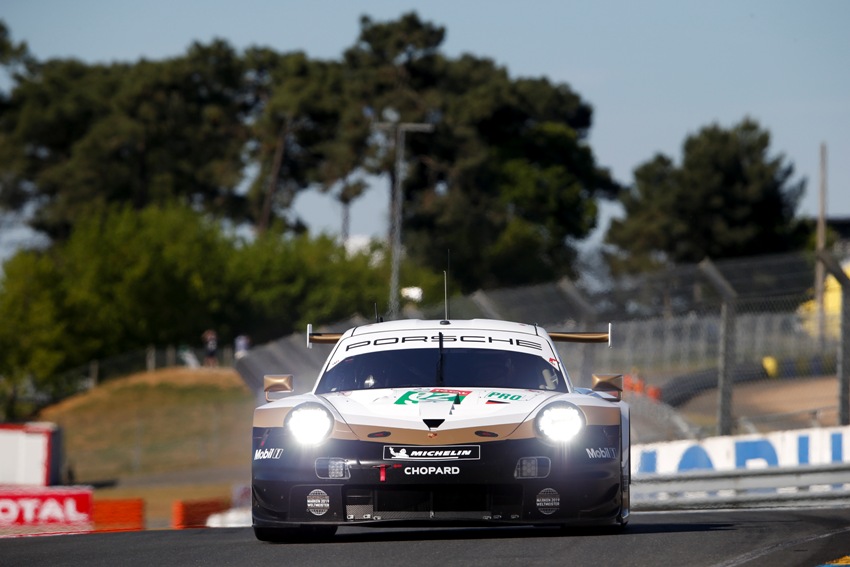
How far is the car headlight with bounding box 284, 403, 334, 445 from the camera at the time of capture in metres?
8.14

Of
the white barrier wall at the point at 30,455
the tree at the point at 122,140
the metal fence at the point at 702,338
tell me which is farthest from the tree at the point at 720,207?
the metal fence at the point at 702,338

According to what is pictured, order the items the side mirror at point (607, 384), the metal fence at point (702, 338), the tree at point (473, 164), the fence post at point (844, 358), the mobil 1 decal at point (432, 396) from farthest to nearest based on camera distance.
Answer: the tree at point (473, 164) < the metal fence at point (702, 338) < the fence post at point (844, 358) < the side mirror at point (607, 384) < the mobil 1 decal at point (432, 396)

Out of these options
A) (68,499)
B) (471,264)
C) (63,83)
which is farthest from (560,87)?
(68,499)

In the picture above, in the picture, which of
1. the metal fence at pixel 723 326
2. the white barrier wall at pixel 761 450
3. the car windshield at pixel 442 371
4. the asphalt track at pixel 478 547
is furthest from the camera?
the metal fence at pixel 723 326

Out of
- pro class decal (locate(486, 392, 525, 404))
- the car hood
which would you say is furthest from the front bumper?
pro class decal (locate(486, 392, 525, 404))

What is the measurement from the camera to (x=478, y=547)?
327 inches

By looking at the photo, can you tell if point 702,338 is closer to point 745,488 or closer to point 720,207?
point 745,488

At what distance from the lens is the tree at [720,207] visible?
93.1 m

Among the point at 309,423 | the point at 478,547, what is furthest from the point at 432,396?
the point at 478,547

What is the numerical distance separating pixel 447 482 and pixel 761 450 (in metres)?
8.02

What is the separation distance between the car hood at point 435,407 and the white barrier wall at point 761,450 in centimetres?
661

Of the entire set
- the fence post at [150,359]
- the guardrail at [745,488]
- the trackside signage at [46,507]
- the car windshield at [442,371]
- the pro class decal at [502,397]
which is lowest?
the trackside signage at [46,507]

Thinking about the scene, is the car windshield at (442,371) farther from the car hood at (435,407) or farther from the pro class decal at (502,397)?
the pro class decal at (502,397)

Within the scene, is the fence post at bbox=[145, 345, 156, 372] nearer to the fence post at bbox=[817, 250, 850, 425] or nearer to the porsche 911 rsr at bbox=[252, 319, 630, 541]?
the fence post at bbox=[817, 250, 850, 425]
